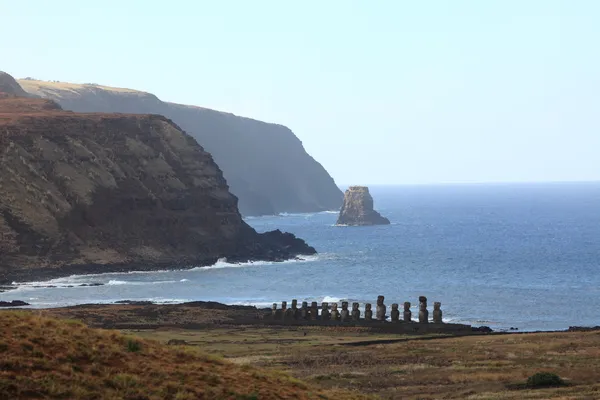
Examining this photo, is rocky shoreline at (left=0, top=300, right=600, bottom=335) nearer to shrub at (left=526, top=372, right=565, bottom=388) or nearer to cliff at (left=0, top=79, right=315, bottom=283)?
shrub at (left=526, top=372, right=565, bottom=388)

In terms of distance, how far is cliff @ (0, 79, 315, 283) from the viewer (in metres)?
129

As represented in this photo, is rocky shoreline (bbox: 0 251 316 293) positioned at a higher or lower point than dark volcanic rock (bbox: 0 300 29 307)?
higher

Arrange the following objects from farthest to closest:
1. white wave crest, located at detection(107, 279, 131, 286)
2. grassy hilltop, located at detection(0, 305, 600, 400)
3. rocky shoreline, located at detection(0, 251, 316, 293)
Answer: rocky shoreline, located at detection(0, 251, 316, 293), white wave crest, located at detection(107, 279, 131, 286), grassy hilltop, located at detection(0, 305, 600, 400)

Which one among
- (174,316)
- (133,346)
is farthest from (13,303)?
(133,346)

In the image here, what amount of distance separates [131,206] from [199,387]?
395ft

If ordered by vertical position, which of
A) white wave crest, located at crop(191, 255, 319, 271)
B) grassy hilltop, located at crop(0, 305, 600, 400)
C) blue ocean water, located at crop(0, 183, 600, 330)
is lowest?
blue ocean water, located at crop(0, 183, 600, 330)

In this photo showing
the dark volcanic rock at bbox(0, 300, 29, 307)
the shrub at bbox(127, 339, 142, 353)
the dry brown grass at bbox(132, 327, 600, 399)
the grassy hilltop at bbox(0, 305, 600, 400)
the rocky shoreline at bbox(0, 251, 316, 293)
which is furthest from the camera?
the rocky shoreline at bbox(0, 251, 316, 293)

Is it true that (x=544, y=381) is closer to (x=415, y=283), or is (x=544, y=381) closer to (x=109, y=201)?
(x=415, y=283)

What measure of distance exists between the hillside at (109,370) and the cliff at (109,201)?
297ft

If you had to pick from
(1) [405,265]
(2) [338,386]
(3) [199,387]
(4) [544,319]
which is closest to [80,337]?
(3) [199,387]

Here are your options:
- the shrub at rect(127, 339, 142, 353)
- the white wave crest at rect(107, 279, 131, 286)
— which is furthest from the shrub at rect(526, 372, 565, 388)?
the white wave crest at rect(107, 279, 131, 286)

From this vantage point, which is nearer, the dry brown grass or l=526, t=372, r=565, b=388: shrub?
the dry brown grass

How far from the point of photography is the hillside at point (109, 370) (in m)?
23.2

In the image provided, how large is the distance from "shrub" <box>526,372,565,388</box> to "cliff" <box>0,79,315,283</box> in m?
87.1
